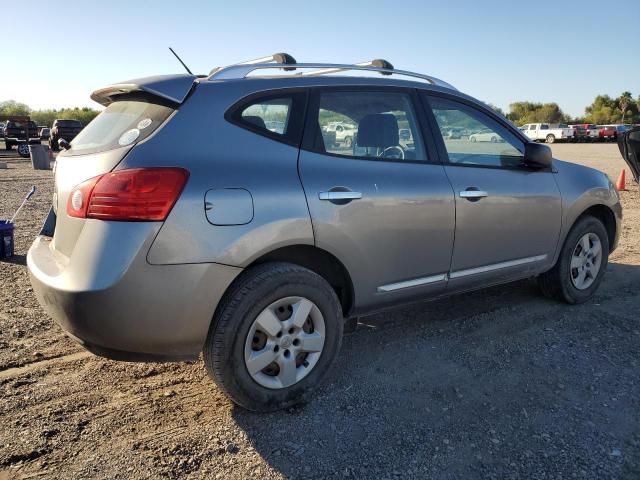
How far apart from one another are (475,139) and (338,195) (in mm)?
1531

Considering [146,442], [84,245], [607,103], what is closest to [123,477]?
[146,442]

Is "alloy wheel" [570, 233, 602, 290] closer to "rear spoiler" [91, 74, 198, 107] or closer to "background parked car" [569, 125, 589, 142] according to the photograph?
"rear spoiler" [91, 74, 198, 107]

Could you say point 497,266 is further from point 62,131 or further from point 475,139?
point 62,131

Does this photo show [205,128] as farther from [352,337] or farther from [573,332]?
[573,332]

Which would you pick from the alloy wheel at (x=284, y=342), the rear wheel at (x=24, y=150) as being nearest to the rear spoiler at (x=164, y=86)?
the alloy wheel at (x=284, y=342)

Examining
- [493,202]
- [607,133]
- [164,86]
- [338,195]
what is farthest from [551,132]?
[164,86]

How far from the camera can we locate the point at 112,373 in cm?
346

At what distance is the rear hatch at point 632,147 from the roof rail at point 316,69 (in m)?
7.48

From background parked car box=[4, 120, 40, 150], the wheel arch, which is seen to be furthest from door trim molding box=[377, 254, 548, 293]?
background parked car box=[4, 120, 40, 150]

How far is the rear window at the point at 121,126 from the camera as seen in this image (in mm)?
2727

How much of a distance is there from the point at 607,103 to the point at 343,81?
9814cm

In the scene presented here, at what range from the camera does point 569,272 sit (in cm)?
463

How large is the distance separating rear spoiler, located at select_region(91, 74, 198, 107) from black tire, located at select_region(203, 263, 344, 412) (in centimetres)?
99

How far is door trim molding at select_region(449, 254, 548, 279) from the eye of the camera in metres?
3.82
